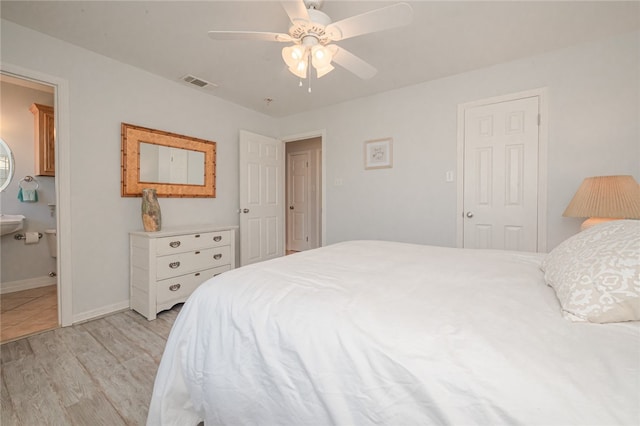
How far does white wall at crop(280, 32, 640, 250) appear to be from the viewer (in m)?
2.19

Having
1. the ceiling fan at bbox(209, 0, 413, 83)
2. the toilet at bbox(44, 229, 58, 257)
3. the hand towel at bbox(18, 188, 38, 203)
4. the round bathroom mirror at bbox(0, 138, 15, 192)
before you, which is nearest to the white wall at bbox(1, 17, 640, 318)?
the toilet at bbox(44, 229, 58, 257)

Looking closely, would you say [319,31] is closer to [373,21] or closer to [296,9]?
[296,9]

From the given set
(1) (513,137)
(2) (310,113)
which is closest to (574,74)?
(1) (513,137)

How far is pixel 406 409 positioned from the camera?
2.01 ft

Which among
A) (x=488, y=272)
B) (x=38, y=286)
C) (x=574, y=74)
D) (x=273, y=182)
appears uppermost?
(x=574, y=74)

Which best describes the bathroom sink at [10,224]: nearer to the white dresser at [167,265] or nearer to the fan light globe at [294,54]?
the white dresser at [167,265]

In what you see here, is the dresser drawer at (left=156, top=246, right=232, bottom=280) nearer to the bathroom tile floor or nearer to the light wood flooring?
the light wood flooring

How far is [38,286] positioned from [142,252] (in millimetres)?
1968

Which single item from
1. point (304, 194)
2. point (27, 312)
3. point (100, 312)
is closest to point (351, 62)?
point (100, 312)

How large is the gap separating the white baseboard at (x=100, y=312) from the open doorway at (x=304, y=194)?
2971 millimetres

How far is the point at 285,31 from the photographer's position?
2.08 meters

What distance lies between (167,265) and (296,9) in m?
2.31

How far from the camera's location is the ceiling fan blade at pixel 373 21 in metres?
1.35

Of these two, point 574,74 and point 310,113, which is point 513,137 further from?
point 310,113
